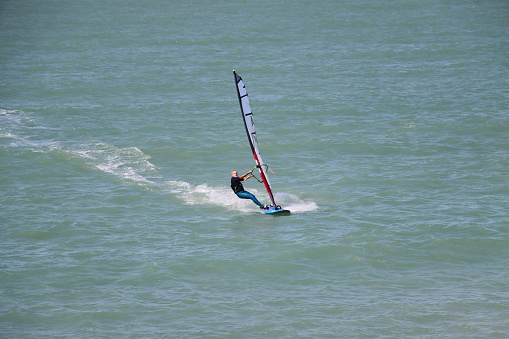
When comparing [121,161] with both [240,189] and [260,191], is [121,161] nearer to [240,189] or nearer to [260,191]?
[260,191]

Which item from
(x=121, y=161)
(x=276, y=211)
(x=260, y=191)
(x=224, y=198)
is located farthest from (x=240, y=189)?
(x=121, y=161)

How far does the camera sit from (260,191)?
29281 mm

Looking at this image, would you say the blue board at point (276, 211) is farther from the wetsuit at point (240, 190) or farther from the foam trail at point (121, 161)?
the foam trail at point (121, 161)

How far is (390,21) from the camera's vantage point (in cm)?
7250

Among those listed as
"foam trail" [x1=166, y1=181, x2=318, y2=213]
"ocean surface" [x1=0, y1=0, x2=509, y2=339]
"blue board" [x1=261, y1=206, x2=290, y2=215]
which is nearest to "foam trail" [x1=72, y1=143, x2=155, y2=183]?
"ocean surface" [x1=0, y1=0, x2=509, y2=339]

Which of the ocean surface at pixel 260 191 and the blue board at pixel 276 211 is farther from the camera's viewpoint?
the blue board at pixel 276 211

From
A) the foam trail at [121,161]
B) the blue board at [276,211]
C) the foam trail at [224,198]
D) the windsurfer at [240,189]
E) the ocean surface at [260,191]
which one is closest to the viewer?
the ocean surface at [260,191]

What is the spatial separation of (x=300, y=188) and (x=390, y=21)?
47.1 metres

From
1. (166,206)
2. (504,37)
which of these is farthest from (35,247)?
(504,37)

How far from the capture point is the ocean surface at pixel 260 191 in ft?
65.6

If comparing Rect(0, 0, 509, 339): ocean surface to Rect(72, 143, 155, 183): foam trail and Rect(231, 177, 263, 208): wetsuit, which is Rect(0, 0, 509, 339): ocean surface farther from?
Rect(231, 177, 263, 208): wetsuit

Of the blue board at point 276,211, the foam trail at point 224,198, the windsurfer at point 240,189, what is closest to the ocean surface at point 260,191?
the foam trail at point 224,198

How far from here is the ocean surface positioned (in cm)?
2000

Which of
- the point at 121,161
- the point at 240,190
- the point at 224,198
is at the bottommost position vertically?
the point at 224,198
